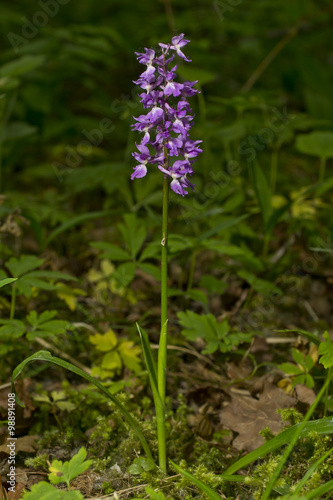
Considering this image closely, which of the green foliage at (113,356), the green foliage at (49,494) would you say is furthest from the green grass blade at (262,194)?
the green foliage at (49,494)

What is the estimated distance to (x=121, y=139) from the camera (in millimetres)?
4699

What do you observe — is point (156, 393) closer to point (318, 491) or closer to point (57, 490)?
point (57, 490)

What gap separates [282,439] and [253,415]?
44 centimetres

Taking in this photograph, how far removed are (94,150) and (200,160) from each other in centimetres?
112

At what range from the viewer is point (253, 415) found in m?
1.88

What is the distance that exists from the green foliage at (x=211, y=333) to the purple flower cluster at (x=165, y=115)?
79cm

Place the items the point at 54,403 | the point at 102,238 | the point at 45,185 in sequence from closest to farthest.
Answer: the point at 54,403, the point at 102,238, the point at 45,185

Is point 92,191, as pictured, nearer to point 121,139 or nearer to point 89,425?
point 121,139

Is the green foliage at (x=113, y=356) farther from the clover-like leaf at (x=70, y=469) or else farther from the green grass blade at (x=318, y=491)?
the green grass blade at (x=318, y=491)

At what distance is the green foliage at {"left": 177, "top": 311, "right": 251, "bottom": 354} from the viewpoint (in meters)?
2.01

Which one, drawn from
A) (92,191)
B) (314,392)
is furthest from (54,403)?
(92,191)

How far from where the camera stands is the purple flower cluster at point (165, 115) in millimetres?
1425

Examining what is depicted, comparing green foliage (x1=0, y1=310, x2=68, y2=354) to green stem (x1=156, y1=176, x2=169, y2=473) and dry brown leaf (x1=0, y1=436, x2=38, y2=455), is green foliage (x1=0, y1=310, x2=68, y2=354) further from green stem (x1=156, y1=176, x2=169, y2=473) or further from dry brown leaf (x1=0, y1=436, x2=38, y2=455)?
green stem (x1=156, y1=176, x2=169, y2=473)

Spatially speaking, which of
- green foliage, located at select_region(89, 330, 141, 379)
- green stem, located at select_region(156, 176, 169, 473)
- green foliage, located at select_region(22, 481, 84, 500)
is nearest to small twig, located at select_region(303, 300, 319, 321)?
green foliage, located at select_region(89, 330, 141, 379)
